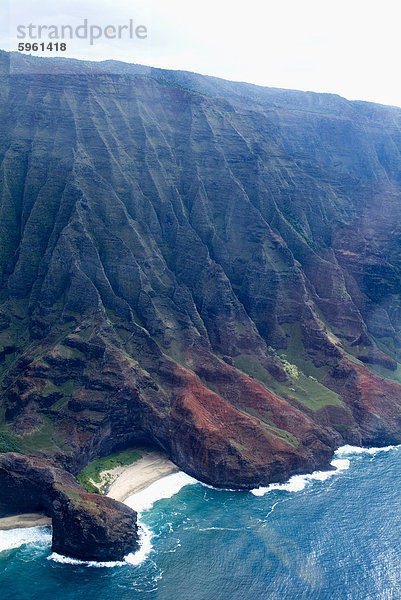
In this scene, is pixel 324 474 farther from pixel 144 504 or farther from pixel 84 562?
pixel 84 562

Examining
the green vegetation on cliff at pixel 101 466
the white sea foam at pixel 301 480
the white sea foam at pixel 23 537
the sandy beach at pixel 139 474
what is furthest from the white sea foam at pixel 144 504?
the white sea foam at pixel 301 480

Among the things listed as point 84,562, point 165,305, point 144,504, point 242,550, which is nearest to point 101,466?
point 144,504

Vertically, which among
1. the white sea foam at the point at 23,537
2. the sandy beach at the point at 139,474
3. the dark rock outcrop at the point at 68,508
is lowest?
the sandy beach at the point at 139,474

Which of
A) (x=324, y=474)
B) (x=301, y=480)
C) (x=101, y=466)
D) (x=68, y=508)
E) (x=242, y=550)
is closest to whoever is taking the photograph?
(x=68, y=508)

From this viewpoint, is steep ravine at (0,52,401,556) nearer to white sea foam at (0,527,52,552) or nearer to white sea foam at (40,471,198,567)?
white sea foam at (40,471,198,567)

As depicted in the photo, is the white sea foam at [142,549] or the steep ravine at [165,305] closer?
the white sea foam at [142,549]

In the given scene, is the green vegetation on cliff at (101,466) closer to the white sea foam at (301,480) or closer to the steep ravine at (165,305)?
the steep ravine at (165,305)
